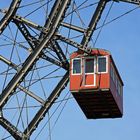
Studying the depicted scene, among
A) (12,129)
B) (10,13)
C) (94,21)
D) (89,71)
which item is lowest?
(12,129)

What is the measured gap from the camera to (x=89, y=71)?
42250mm

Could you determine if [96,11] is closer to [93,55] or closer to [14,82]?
[93,55]

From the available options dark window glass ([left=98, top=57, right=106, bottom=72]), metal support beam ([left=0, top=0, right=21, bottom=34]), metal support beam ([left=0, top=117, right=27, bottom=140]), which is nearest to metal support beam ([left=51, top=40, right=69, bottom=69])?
dark window glass ([left=98, top=57, right=106, bottom=72])

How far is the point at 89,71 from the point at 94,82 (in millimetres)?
892

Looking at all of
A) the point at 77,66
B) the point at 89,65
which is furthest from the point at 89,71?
the point at 77,66

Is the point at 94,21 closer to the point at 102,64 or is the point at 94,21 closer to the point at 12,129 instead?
the point at 102,64

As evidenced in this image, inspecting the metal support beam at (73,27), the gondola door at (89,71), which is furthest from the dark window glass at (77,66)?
the metal support beam at (73,27)

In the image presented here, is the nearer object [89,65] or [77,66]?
[89,65]

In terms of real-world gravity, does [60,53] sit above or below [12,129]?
above

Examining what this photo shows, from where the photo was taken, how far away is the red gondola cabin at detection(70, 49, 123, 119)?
136 feet

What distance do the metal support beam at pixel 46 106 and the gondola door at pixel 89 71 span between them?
1.59m

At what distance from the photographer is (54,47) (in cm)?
4278

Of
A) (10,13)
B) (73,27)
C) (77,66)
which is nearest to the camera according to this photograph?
(77,66)

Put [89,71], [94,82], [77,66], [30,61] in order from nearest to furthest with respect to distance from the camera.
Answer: [94,82] < [89,71] < [77,66] < [30,61]
